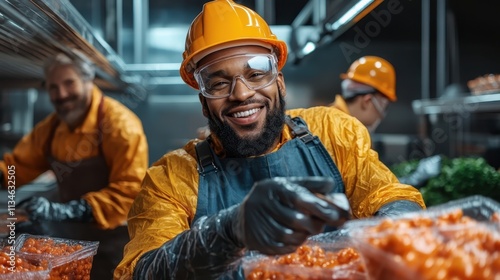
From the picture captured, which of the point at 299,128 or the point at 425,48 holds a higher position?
the point at 425,48

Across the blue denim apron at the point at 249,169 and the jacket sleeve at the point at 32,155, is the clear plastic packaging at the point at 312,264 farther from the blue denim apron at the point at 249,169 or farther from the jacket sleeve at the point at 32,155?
the jacket sleeve at the point at 32,155

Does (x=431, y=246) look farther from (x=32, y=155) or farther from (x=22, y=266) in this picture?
(x=32, y=155)

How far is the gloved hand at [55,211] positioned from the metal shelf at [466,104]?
2507 mm

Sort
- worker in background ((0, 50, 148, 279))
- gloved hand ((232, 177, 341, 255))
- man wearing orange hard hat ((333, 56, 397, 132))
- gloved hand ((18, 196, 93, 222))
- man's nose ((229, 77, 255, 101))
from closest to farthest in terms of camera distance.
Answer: gloved hand ((232, 177, 341, 255)), man's nose ((229, 77, 255, 101)), gloved hand ((18, 196, 93, 222)), worker in background ((0, 50, 148, 279)), man wearing orange hard hat ((333, 56, 397, 132))

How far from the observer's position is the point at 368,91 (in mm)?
3963

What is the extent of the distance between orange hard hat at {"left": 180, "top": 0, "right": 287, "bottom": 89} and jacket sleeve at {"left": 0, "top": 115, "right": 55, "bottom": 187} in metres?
2.33

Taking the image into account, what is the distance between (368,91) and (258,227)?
9.88ft

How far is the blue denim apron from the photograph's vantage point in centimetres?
184

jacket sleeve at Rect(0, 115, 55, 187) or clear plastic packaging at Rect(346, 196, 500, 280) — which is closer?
clear plastic packaging at Rect(346, 196, 500, 280)

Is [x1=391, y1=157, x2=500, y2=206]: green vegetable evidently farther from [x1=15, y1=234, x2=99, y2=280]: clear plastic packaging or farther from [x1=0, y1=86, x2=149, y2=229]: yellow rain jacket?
[x1=15, y1=234, x2=99, y2=280]: clear plastic packaging

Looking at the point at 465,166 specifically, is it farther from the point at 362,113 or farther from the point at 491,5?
the point at 491,5
